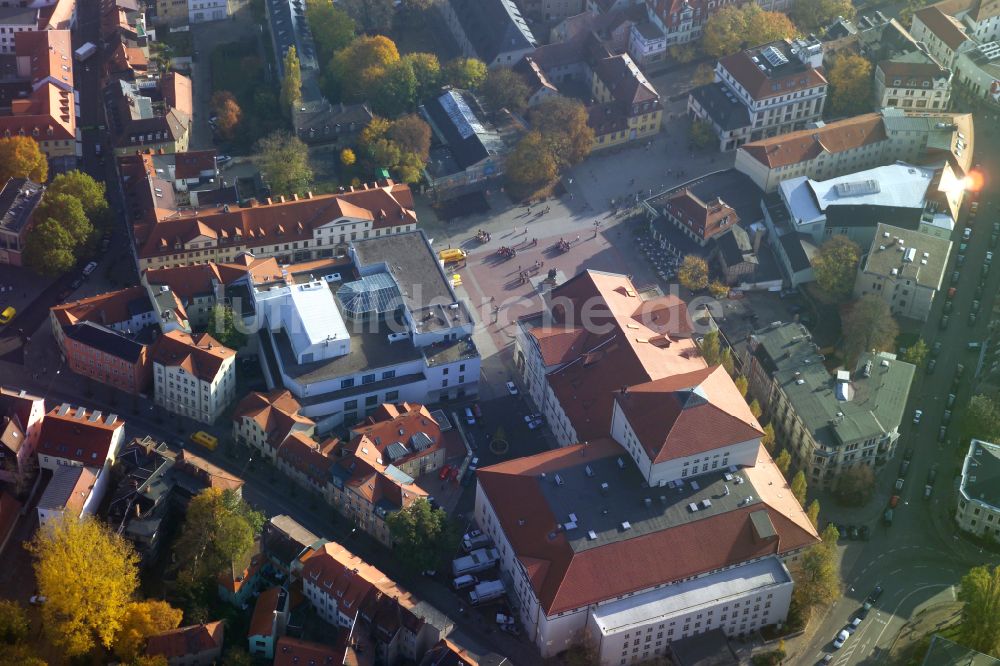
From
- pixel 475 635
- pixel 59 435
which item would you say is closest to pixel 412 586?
pixel 475 635

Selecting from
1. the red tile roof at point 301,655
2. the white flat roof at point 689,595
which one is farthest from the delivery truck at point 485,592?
the red tile roof at point 301,655

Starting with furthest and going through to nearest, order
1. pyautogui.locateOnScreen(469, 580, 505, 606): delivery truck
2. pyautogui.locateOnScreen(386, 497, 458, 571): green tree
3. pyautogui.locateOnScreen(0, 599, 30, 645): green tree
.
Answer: pyautogui.locateOnScreen(469, 580, 505, 606): delivery truck
pyautogui.locateOnScreen(386, 497, 458, 571): green tree
pyautogui.locateOnScreen(0, 599, 30, 645): green tree

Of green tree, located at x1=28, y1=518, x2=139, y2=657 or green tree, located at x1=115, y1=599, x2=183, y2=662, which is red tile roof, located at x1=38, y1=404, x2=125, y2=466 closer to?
green tree, located at x1=28, y1=518, x2=139, y2=657

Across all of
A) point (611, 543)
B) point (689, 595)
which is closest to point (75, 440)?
point (611, 543)

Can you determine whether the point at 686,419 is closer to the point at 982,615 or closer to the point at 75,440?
the point at 982,615

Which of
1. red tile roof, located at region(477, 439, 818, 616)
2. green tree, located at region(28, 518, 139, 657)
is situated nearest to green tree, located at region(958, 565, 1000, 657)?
red tile roof, located at region(477, 439, 818, 616)

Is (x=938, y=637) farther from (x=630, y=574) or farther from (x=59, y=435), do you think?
(x=59, y=435)

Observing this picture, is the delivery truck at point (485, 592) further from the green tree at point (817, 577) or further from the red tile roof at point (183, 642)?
the green tree at point (817, 577)
